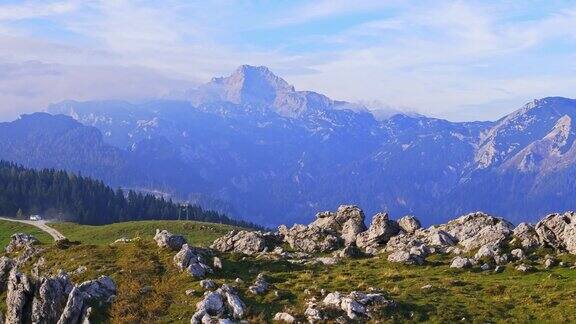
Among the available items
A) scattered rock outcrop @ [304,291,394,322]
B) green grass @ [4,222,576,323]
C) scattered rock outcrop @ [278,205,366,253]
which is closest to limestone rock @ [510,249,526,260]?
green grass @ [4,222,576,323]

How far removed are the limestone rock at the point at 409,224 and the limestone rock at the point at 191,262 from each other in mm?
39811

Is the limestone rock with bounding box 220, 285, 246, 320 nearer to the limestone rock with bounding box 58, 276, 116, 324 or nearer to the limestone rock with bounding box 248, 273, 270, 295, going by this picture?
the limestone rock with bounding box 248, 273, 270, 295

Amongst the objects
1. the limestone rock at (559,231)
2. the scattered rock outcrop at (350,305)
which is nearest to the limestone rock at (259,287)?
the scattered rock outcrop at (350,305)

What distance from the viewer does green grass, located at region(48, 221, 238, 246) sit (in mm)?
139500

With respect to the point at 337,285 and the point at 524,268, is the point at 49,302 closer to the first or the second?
the point at 337,285

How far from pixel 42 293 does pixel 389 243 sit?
48538 mm

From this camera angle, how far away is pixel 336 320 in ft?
151

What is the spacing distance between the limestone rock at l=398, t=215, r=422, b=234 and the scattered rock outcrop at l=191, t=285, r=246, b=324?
46834mm

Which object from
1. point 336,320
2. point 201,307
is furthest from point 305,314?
point 201,307

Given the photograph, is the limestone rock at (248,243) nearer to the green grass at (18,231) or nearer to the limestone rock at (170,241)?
the limestone rock at (170,241)

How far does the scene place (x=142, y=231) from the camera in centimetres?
14900

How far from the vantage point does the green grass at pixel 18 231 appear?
5641 inches

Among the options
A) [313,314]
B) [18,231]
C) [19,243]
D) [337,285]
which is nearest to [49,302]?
[313,314]

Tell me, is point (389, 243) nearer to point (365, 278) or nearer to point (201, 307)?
point (365, 278)
